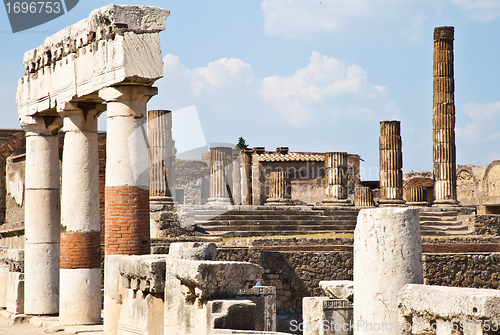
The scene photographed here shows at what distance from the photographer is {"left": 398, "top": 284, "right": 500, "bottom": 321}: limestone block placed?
320 centimetres

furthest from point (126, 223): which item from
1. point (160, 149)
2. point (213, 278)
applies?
point (160, 149)

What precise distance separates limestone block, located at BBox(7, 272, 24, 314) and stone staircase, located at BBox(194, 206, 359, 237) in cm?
635

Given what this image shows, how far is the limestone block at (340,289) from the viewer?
262 inches

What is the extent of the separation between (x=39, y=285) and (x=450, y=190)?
667 inches

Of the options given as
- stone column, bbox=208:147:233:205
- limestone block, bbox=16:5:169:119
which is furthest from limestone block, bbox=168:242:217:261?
stone column, bbox=208:147:233:205

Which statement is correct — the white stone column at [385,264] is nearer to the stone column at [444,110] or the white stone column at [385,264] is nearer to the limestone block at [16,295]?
the limestone block at [16,295]

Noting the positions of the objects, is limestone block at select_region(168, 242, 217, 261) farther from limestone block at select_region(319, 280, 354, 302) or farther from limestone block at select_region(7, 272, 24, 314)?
limestone block at select_region(7, 272, 24, 314)

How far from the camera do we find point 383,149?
24.0 m

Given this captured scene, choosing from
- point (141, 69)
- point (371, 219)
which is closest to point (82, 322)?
point (141, 69)

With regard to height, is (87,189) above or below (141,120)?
below

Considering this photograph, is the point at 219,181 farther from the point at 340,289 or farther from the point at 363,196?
the point at 340,289

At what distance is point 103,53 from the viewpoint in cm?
810

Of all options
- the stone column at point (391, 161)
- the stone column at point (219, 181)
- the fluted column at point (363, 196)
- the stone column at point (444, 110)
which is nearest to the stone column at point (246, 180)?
the stone column at point (219, 181)

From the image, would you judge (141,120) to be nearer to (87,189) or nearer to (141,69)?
(141,69)
